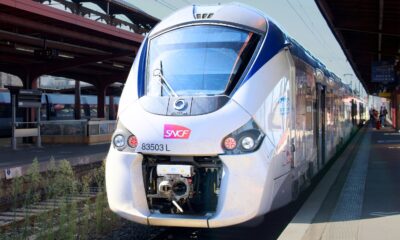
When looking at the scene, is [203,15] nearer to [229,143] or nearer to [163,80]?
[163,80]

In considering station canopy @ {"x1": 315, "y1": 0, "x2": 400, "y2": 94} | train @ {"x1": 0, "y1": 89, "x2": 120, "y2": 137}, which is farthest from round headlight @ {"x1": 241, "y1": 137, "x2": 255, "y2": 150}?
train @ {"x1": 0, "y1": 89, "x2": 120, "y2": 137}

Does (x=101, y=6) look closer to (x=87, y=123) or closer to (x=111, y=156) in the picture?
(x=87, y=123)

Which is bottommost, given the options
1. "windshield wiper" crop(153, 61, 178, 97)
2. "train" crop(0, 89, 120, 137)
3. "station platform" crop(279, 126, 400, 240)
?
"station platform" crop(279, 126, 400, 240)

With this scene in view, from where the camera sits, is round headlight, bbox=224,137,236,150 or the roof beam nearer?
round headlight, bbox=224,137,236,150

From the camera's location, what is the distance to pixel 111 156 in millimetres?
5922

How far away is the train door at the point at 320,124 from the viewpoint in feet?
33.0

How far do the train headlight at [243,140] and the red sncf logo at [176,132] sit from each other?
1.31 ft

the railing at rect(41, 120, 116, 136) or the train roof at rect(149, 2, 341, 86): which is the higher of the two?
the train roof at rect(149, 2, 341, 86)

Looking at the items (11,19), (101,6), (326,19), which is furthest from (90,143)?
(101,6)

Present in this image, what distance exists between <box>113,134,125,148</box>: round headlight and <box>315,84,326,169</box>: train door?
4881 millimetres

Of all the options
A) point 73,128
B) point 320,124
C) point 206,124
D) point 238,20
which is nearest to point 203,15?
point 238,20

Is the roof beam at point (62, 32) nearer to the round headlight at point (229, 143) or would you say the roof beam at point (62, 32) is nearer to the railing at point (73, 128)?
the railing at point (73, 128)

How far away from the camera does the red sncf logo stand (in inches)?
218

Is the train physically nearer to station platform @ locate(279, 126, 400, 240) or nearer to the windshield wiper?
station platform @ locate(279, 126, 400, 240)
